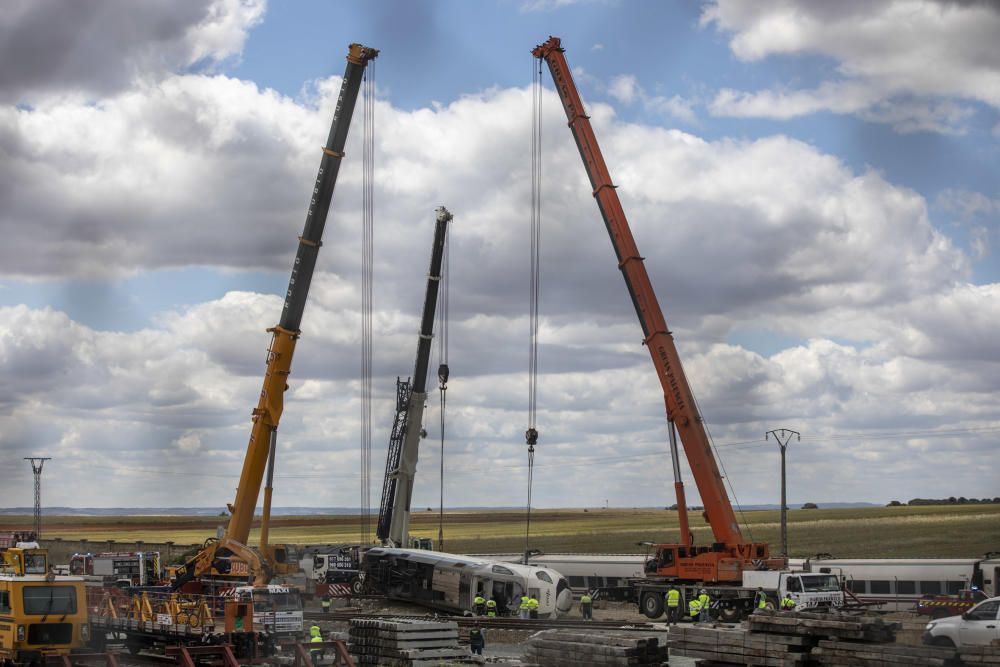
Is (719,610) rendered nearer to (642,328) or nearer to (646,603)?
(646,603)

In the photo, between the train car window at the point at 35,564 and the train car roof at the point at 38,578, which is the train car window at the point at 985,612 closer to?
the train car roof at the point at 38,578

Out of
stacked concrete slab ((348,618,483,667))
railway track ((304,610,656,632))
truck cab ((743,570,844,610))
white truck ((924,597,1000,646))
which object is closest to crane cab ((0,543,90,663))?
stacked concrete slab ((348,618,483,667))

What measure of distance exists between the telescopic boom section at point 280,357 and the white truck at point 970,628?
2631cm

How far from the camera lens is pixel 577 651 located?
2919 cm

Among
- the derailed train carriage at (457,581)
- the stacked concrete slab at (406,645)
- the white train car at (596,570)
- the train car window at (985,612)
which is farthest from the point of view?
the white train car at (596,570)

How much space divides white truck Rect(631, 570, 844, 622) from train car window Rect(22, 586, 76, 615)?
2303cm

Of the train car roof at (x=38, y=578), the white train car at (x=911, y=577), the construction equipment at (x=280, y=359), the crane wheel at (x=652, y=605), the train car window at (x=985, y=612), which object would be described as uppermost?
the construction equipment at (x=280, y=359)

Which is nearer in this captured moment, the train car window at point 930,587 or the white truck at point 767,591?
the white truck at point 767,591

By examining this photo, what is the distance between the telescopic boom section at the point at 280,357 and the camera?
46.6 meters

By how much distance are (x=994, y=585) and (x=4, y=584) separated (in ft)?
127

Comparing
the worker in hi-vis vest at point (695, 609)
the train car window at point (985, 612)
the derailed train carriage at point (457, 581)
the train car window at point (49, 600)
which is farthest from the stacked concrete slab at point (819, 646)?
the derailed train carriage at point (457, 581)

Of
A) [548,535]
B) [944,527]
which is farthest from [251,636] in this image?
[548,535]

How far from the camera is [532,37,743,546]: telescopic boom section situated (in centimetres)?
4412

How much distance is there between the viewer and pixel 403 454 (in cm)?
5694
